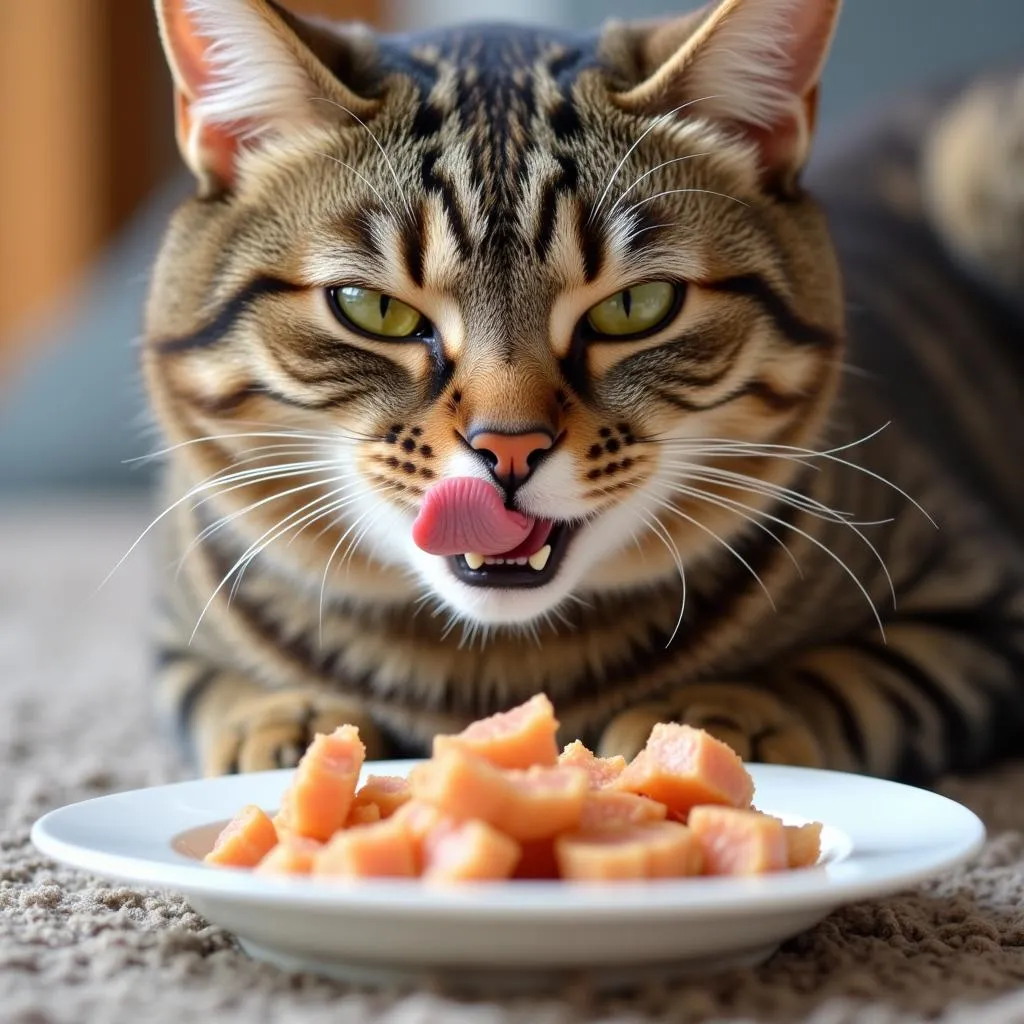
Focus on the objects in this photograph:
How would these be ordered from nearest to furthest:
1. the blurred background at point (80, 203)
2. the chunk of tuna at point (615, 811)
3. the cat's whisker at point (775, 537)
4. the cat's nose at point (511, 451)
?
1. the chunk of tuna at point (615, 811)
2. the cat's nose at point (511, 451)
3. the cat's whisker at point (775, 537)
4. the blurred background at point (80, 203)

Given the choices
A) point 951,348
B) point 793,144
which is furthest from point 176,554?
point 951,348

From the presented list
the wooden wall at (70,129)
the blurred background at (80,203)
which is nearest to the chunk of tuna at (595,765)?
the blurred background at (80,203)

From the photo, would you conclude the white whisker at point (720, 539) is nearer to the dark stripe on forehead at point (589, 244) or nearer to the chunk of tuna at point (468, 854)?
the dark stripe on forehead at point (589, 244)

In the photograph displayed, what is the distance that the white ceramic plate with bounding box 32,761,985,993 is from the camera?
25.6 inches

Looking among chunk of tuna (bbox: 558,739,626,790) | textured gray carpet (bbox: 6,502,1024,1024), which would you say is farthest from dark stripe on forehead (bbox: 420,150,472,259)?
textured gray carpet (bbox: 6,502,1024,1024)

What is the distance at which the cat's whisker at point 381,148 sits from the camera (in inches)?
41.8

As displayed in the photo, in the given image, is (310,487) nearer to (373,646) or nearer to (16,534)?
(373,646)

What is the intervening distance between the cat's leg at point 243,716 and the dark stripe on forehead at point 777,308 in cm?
45

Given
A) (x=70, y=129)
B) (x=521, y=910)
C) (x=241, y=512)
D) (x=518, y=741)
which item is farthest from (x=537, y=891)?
(x=70, y=129)

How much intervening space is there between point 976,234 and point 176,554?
50.7 inches

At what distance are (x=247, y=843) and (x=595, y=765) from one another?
0.20 metres

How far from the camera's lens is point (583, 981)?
713 mm

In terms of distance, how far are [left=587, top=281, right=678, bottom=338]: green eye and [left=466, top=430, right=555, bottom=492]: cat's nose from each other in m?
0.13

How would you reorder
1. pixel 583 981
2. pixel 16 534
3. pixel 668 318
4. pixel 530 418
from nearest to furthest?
pixel 583 981
pixel 530 418
pixel 668 318
pixel 16 534
